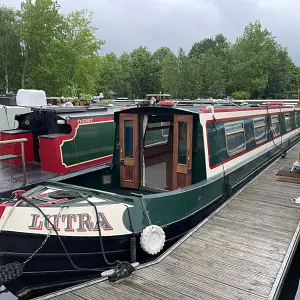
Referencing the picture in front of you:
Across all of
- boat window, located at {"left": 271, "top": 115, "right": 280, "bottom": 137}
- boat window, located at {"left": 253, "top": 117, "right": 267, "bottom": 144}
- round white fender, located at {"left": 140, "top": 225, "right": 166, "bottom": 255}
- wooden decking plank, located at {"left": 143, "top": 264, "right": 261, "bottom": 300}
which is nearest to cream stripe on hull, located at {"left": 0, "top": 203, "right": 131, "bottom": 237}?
round white fender, located at {"left": 140, "top": 225, "right": 166, "bottom": 255}

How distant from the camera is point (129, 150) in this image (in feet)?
20.1

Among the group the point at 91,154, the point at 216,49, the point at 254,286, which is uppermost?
the point at 216,49

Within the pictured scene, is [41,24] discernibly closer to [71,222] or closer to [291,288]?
[71,222]

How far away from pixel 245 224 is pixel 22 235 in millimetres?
3435

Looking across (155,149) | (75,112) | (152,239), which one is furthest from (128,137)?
(152,239)

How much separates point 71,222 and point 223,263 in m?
1.99

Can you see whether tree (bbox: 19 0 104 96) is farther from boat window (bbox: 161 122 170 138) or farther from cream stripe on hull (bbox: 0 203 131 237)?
cream stripe on hull (bbox: 0 203 131 237)

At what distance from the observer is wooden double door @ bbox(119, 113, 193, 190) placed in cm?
561

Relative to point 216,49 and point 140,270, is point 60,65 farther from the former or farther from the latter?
point 216,49

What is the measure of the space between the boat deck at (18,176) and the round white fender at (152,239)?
233 cm

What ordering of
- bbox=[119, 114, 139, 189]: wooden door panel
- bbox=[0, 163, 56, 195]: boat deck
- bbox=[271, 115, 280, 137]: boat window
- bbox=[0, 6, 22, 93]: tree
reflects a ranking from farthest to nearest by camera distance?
1. bbox=[0, 6, 22, 93]: tree
2. bbox=[271, 115, 280, 137]: boat window
3. bbox=[119, 114, 139, 189]: wooden door panel
4. bbox=[0, 163, 56, 195]: boat deck

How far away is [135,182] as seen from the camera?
20.0 ft

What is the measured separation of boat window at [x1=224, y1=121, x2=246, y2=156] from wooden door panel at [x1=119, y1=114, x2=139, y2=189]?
1821 mm

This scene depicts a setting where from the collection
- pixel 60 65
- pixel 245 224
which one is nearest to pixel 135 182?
pixel 245 224
